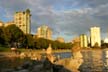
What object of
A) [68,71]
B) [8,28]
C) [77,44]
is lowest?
[68,71]

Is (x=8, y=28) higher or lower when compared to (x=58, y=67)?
higher

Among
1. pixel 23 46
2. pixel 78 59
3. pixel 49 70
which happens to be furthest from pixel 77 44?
pixel 23 46

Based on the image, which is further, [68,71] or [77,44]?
[77,44]

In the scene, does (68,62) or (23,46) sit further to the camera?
(23,46)

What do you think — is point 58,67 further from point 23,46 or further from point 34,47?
point 34,47

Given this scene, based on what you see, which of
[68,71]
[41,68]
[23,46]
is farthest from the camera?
[23,46]

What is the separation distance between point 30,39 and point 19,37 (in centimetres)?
2382

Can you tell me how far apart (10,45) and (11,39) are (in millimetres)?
6252

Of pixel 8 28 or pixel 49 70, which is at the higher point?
pixel 8 28

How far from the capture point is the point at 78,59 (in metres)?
41.8

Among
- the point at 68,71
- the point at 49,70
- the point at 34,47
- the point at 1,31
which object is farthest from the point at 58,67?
the point at 34,47

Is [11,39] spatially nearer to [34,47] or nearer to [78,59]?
[34,47]

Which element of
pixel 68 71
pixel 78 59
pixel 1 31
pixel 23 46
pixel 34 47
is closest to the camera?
pixel 68 71

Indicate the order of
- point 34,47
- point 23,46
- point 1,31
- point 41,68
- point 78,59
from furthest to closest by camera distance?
point 34,47 < point 23,46 < point 1,31 < point 78,59 < point 41,68
